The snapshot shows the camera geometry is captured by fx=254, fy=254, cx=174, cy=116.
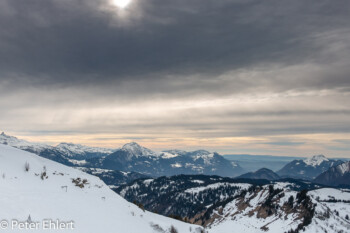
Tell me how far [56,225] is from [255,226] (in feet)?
595

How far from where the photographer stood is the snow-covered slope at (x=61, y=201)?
26.3 m

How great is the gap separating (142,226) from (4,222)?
1931cm

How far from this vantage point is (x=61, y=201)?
1251 inches

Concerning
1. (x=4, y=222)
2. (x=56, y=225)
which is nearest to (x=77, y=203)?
(x=56, y=225)

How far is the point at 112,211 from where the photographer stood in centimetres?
3741

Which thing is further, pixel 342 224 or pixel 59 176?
pixel 342 224

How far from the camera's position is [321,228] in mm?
151500

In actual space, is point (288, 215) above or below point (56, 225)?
below

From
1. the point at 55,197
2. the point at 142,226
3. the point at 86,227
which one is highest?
the point at 55,197

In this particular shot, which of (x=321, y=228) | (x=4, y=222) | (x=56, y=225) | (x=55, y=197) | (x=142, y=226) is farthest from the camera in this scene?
(x=321, y=228)

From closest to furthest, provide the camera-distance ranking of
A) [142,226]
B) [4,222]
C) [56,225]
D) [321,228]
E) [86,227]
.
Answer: [4,222] < [56,225] < [86,227] < [142,226] < [321,228]

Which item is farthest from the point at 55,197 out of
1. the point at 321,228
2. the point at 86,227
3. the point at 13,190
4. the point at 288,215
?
the point at 288,215

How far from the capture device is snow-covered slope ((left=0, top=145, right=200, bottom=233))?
26.3 m

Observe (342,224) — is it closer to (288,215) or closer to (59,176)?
(288,215)
